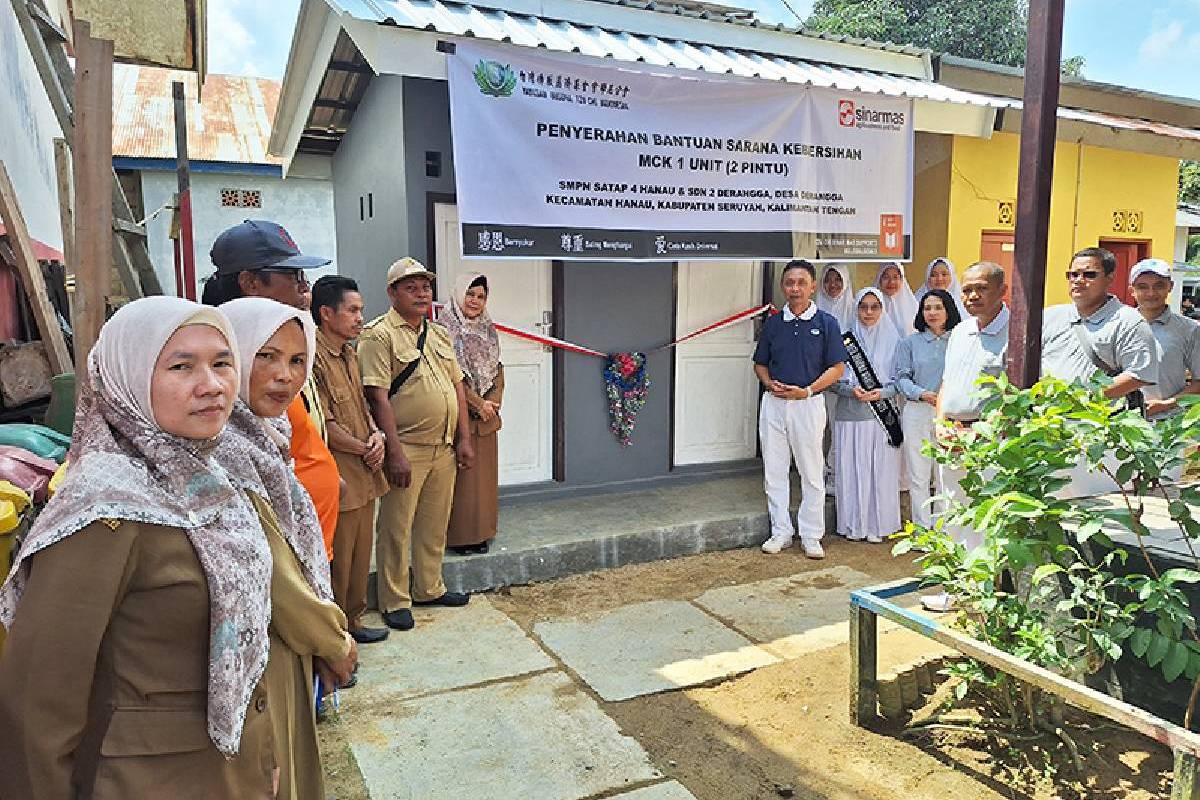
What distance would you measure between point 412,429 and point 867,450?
3219mm

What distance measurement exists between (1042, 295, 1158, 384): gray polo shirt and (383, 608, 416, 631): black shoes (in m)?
3.29

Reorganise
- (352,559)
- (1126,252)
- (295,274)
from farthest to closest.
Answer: (1126,252) < (352,559) < (295,274)

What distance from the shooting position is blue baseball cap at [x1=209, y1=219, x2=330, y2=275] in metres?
2.86

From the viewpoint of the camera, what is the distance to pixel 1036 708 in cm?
297

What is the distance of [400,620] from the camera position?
4051 mm

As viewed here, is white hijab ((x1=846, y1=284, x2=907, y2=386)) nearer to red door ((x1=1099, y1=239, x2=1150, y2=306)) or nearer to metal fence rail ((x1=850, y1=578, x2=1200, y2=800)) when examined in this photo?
metal fence rail ((x1=850, y1=578, x2=1200, y2=800))

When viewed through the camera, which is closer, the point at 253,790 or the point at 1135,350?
the point at 253,790

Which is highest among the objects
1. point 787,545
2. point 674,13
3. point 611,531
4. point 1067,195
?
point 674,13

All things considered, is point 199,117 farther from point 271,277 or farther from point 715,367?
point 271,277

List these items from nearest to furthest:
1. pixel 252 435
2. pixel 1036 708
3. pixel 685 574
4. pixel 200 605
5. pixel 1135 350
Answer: pixel 200 605 → pixel 252 435 → pixel 1036 708 → pixel 1135 350 → pixel 685 574

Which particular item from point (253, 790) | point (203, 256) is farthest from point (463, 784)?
point (203, 256)

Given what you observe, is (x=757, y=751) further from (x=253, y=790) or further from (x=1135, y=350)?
(x=1135, y=350)

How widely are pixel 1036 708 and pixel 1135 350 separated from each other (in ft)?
5.96

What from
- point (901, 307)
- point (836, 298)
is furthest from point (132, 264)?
point (901, 307)
